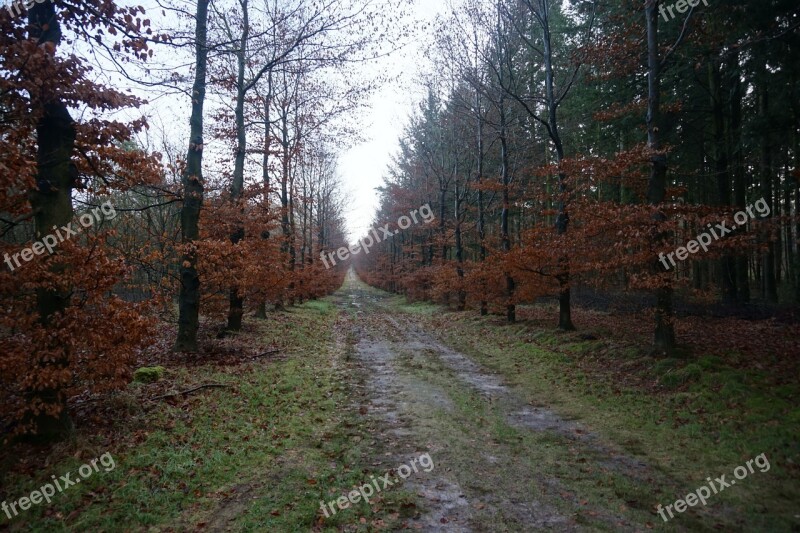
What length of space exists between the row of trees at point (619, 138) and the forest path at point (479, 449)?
4.25 m

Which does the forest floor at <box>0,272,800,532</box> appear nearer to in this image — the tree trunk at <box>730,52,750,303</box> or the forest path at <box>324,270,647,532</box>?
the forest path at <box>324,270,647,532</box>

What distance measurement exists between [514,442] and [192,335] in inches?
351

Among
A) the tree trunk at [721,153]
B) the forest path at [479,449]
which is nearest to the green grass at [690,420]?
the forest path at [479,449]

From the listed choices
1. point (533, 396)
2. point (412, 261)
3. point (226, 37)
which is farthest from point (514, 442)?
point (412, 261)

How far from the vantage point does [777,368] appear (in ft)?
27.2

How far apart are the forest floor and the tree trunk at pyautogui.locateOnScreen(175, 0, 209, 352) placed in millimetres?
964

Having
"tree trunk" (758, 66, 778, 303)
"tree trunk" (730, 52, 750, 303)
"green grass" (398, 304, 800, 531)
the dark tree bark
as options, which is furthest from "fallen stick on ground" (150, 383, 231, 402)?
"tree trunk" (730, 52, 750, 303)

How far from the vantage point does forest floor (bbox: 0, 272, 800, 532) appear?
470cm

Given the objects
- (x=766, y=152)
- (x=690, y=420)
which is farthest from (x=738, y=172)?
(x=690, y=420)

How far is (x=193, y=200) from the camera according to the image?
1131 cm

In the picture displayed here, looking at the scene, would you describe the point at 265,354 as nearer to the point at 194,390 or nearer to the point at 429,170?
the point at 194,390

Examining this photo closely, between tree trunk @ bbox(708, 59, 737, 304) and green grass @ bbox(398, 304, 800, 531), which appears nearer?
green grass @ bbox(398, 304, 800, 531)

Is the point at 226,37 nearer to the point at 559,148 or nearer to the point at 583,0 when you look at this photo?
the point at 559,148

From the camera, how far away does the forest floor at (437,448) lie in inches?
185
